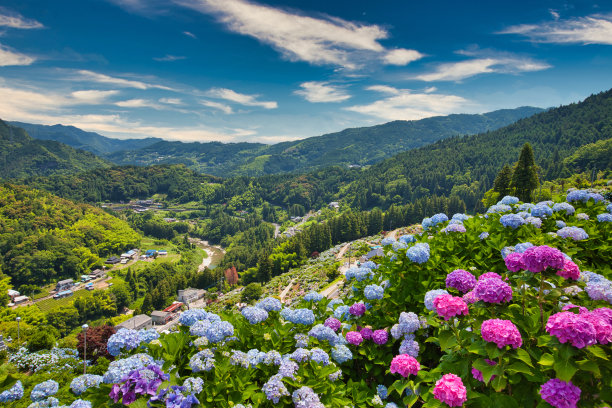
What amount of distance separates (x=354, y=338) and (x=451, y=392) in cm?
203

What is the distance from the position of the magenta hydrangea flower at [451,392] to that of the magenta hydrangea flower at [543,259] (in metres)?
1.48

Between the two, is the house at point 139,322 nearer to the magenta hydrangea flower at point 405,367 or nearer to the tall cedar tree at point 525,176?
the magenta hydrangea flower at point 405,367

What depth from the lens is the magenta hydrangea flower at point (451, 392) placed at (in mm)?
2576

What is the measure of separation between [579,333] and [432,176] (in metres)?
178

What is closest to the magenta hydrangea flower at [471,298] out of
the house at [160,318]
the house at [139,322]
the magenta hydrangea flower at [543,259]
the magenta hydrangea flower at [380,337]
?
the magenta hydrangea flower at [543,259]

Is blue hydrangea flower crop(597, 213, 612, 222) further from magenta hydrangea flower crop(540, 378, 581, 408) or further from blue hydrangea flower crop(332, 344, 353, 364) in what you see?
blue hydrangea flower crop(332, 344, 353, 364)

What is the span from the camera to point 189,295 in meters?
70.3

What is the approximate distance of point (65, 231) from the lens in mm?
120625

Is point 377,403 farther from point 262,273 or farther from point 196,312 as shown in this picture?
point 262,273

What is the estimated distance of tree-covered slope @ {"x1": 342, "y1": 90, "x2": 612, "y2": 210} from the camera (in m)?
149

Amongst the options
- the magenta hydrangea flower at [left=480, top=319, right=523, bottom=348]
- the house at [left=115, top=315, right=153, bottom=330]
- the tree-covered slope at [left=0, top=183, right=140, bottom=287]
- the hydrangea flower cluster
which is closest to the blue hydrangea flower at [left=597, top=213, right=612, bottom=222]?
the magenta hydrangea flower at [left=480, top=319, right=523, bottom=348]

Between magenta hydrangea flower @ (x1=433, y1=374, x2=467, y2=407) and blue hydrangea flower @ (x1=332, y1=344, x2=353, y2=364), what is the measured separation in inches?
66.8

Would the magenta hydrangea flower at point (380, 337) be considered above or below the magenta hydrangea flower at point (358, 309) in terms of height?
below

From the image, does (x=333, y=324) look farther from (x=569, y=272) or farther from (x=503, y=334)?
(x=569, y=272)
